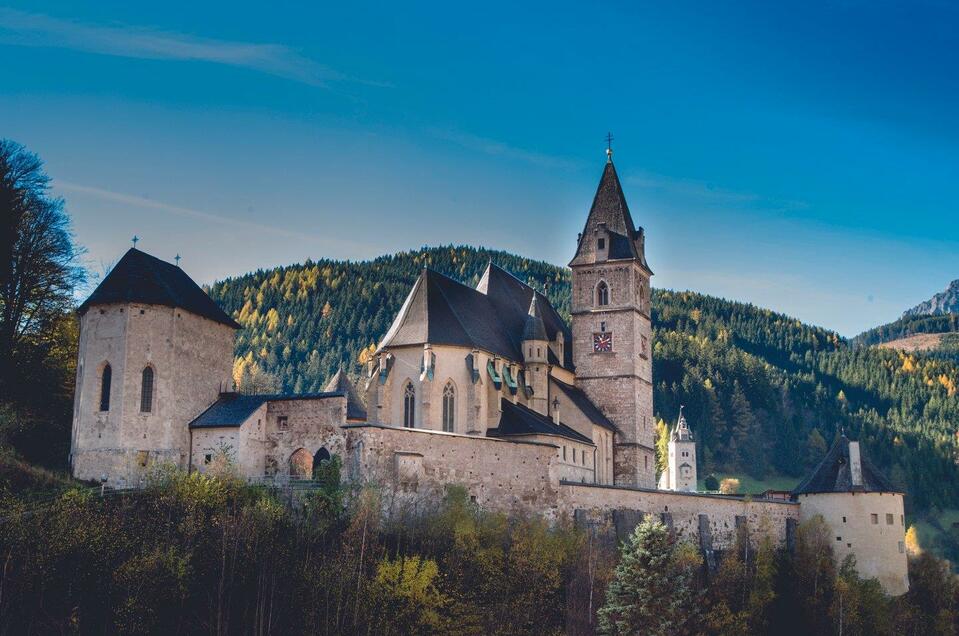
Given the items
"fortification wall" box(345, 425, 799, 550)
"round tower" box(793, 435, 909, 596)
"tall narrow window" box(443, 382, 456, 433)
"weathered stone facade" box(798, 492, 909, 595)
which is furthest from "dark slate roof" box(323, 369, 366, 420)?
"weathered stone facade" box(798, 492, 909, 595)

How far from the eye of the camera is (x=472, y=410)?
204 ft

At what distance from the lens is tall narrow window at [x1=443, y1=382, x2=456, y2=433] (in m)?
62.2

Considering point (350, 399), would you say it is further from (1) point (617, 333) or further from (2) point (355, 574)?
(2) point (355, 574)

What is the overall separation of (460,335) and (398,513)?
13545mm

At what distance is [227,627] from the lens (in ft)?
147

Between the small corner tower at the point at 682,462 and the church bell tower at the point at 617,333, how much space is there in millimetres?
40227

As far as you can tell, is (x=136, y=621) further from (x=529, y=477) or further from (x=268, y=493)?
(x=529, y=477)

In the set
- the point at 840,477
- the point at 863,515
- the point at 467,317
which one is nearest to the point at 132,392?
the point at 467,317

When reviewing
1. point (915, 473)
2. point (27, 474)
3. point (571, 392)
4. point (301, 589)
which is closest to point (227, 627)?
point (301, 589)

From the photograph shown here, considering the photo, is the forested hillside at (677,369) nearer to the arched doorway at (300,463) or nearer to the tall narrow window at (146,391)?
the tall narrow window at (146,391)

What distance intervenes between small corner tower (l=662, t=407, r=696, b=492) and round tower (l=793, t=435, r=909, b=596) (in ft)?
158

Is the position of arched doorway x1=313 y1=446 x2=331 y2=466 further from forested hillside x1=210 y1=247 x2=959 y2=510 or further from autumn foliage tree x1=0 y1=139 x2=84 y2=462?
forested hillside x1=210 y1=247 x2=959 y2=510

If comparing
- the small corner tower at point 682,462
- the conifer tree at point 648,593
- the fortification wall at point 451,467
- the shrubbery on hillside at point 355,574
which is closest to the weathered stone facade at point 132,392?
the shrubbery on hillside at point 355,574

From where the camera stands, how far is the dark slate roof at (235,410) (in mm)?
53756
